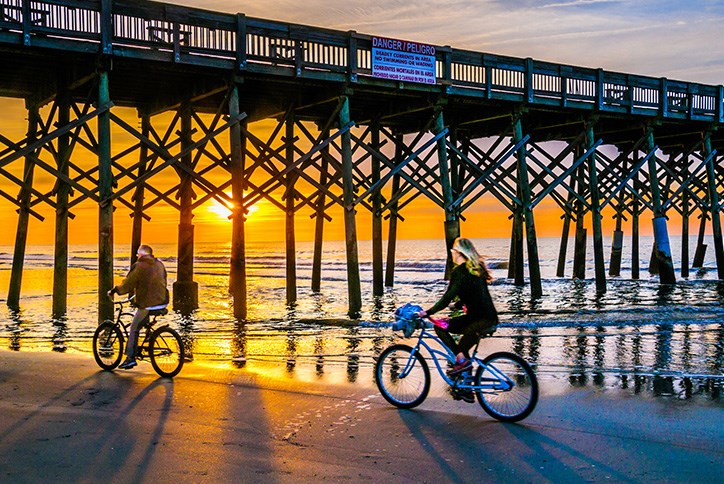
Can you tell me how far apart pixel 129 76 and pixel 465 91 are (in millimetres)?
8031

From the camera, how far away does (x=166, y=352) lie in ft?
30.3

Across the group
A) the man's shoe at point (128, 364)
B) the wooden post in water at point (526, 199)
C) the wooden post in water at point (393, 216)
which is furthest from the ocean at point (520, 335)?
the wooden post in water at point (393, 216)

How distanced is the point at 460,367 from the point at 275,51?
416 inches

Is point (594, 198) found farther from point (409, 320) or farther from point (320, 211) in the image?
point (409, 320)

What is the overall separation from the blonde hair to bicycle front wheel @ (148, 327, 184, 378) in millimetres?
3964

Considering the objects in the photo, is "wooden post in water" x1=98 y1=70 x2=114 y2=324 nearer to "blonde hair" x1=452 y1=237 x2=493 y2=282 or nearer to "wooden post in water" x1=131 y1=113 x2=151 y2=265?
"wooden post in water" x1=131 y1=113 x2=151 y2=265

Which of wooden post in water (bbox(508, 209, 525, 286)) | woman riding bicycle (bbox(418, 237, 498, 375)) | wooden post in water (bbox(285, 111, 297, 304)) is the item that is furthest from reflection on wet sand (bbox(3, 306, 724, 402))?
wooden post in water (bbox(508, 209, 525, 286))

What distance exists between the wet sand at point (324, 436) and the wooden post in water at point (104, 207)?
5585 millimetres

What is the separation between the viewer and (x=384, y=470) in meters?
5.50

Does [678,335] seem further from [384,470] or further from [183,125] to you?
[183,125]

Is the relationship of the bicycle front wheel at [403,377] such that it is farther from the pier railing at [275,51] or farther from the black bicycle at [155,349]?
the pier railing at [275,51]

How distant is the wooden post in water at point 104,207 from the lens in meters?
14.1

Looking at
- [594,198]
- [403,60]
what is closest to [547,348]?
[403,60]

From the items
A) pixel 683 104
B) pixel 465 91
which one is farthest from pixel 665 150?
pixel 465 91
